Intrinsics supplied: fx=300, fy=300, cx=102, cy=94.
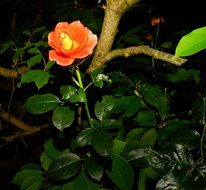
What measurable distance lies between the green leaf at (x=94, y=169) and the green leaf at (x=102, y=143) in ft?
0.36

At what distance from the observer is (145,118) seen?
3.65 feet

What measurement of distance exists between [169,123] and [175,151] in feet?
0.83

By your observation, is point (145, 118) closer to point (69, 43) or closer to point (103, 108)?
point (103, 108)

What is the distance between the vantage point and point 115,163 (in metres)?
1.00

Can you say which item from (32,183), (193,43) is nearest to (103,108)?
(32,183)

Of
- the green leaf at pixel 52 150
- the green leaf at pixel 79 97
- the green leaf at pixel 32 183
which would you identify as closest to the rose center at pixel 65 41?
the green leaf at pixel 79 97

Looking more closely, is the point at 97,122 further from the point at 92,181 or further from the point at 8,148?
the point at 8,148

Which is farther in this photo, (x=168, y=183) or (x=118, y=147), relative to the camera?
(x=118, y=147)

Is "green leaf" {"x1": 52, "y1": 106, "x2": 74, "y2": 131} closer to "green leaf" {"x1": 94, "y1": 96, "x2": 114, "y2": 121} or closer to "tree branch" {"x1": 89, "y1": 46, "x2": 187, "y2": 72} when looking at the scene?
"green leaf" {"x1": 94, "y1": 96, "x2": 114, "y2": 121}

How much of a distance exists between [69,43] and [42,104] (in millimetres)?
258

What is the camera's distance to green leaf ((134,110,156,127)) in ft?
3.62

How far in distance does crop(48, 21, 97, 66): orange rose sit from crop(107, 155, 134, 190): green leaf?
0.37 m

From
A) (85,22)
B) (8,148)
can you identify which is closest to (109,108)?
(85,22)

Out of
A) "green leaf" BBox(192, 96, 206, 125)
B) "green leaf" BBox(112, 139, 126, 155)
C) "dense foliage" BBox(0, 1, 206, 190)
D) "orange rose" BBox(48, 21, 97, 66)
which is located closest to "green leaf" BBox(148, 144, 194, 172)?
"dense foliage" BBox(0, 1, 206, 190)
